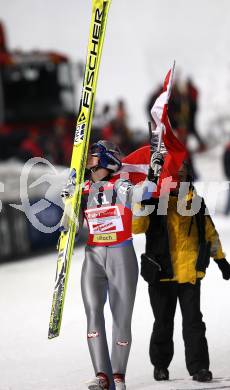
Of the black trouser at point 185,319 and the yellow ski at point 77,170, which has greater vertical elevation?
the yellow ski at point 77,170

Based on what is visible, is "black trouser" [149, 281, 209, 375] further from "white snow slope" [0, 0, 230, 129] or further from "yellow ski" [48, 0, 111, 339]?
"white snow slope" [0, 0, 230, 129]

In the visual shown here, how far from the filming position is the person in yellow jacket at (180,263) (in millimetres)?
6094

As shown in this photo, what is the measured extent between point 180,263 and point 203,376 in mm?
612

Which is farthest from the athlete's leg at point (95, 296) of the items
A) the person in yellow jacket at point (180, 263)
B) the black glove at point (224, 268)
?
the black glove at point (224, 268)

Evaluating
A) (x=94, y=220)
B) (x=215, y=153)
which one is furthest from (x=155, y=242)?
(x=215, y=153)

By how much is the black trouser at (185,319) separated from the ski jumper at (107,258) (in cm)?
29

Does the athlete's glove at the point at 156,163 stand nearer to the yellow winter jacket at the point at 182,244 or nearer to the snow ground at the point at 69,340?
the yellow winter jacket at the point at 182,244

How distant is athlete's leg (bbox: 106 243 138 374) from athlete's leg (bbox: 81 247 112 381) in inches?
1.8

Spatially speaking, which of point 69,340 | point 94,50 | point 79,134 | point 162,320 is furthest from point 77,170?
point 69,340

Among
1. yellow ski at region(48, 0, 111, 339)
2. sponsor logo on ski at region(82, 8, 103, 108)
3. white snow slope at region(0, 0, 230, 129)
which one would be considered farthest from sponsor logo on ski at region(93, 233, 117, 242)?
white snow slope at region(0, 0, 230, 129)

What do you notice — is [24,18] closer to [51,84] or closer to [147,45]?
[147,45]

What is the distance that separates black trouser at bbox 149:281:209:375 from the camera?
6.17 metres

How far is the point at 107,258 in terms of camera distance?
5.92 metres

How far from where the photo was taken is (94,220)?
5945mm
